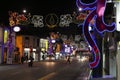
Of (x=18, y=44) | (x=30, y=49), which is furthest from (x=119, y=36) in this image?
(x=30, y=49)

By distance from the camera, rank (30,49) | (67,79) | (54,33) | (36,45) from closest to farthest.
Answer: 1. (67,79)
2. (30,49)
3. (36,45)
4. (54,33)

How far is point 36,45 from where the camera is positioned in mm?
110500

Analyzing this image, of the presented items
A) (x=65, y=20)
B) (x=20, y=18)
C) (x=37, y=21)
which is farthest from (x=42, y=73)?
(x=20, y=18)

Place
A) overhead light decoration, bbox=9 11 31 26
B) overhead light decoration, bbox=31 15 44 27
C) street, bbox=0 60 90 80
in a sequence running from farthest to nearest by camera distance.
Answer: overhead light decoration, bbox=9 11 31 26 → overhead light decoration, bbox=31 15 44 27 → street, bbox=0 60 90 80

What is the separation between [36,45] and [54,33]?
10.1 metres

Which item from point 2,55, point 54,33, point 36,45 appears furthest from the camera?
point 54,33

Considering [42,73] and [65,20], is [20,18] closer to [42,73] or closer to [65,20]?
[65,20]

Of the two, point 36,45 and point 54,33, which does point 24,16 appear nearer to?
point 36,45

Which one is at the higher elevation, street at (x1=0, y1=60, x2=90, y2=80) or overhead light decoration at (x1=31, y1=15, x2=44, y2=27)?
overhead light decoration at (x1=31, y1=15, x2=44, y2=27)

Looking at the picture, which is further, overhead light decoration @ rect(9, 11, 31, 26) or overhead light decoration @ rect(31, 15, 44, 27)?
overhead light decoration @ rect(9, 11, 31, 26)

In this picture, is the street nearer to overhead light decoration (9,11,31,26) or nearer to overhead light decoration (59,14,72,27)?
overhead light decoration (59,14,72,27)

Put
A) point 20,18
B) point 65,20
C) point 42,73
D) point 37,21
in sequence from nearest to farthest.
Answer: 1. point 42,73
2. point 65,20
3. point 37,21
4. point 20,18

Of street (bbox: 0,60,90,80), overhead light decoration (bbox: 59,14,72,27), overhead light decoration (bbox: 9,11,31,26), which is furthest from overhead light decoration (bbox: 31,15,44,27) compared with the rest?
street (bbox: 0,60,90,80)

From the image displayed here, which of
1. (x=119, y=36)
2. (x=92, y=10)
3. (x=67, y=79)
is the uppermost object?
(x=92, y=10)
